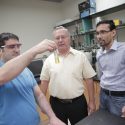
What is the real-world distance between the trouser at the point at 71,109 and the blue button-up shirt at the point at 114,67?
0.33 meters

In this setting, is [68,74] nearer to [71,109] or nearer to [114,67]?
[71,109]

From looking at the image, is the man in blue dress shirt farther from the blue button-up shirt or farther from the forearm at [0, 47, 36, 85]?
the forearm at [0, 47, 36, 85]

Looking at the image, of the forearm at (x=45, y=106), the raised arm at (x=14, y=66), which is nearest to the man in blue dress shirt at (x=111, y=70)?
the forearm at (x=45, y=106)

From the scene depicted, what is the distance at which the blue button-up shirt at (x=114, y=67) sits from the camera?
1933mm

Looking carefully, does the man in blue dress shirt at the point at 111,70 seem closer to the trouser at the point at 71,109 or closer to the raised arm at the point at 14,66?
the trouser at the point at 71,109

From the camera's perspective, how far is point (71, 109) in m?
2.05

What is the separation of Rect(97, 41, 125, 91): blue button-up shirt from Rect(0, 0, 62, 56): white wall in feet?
9.59

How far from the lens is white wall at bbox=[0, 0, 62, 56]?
4387 millimetres

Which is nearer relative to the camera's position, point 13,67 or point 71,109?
point 13,67

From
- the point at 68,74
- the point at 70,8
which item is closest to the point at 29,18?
the point at 70,8

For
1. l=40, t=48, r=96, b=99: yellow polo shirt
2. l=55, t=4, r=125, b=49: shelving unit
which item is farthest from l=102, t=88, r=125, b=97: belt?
l=55, t=4, r=125, b=49: shelving unit

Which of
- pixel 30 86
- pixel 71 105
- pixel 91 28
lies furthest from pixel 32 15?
pixel 30 86

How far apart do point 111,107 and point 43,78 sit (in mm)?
840

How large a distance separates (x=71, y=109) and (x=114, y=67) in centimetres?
66
